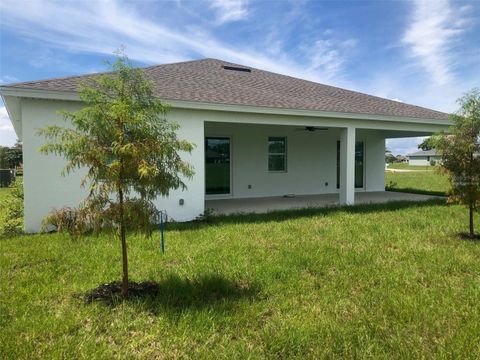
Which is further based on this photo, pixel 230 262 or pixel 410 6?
pixel 410 6

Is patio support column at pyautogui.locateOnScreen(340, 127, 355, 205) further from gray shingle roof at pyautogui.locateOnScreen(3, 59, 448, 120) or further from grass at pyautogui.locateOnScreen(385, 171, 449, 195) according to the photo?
grass at pyautogui.locateOnScreen(385, 171, 449, 195)

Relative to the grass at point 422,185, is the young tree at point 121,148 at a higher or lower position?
higher

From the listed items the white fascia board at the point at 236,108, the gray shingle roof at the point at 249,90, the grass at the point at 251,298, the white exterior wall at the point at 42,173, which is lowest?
the grass at the point at 251,298

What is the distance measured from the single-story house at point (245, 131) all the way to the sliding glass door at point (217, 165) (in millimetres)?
39

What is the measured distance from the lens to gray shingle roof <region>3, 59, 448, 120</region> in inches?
341

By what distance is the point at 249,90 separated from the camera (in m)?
10.9

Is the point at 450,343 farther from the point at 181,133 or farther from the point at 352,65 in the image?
the point at 352,65

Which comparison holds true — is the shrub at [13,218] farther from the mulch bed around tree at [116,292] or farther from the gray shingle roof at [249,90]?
the mulch bed around tree at [116,292]

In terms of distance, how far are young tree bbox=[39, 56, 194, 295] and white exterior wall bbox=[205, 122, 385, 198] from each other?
26.3 feet

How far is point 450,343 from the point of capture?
304 centimetres

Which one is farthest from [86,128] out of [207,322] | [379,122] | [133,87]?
[379,122]

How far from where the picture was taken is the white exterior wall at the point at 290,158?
12852 millimetres

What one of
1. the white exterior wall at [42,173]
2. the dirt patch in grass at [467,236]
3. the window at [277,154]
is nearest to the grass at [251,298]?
the dirt patch in grass at [467,236]

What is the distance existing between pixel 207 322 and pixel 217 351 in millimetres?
500
